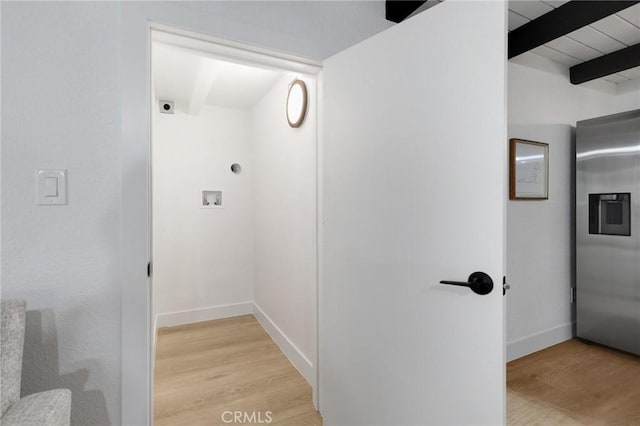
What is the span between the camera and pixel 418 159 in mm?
1248

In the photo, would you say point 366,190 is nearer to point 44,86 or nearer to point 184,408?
point 44,86

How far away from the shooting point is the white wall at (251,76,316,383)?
2.16 metres

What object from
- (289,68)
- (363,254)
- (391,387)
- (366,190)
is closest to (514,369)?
(391,387)

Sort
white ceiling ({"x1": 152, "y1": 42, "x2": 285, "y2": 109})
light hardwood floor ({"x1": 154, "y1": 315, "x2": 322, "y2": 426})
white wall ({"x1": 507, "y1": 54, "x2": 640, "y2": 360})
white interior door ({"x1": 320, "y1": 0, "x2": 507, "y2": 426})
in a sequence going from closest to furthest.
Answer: white interior door ({"x1": 320, "y1": 0, "x2": 507, "y2": 426}) < light hardwood floor ({"x1": 154, "y1": 315, "x2": 322, "y2": 426}) < white ceiling ({"x1": 152, "y1": 42, "x2": 285, "y2": 109}) < white wall ({"x1": 507, "y1": 54, "x2": 640, "y2": 360})

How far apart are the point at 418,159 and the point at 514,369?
2.07 metres

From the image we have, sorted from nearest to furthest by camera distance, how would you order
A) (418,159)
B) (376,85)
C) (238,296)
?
(418,159) < (376,85) < (238,296)

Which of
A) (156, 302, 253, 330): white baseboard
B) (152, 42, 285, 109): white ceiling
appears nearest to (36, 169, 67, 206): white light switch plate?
(152, 42, 285, 109): white ceiling

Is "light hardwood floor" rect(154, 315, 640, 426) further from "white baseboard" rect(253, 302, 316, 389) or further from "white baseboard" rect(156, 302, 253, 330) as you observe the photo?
"white baseboard" rect(156, 302, 253, 330)

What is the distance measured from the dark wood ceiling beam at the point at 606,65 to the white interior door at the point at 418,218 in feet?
7.82

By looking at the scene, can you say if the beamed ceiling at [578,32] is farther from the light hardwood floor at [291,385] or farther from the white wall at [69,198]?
the light hardwood floor at [291,385]

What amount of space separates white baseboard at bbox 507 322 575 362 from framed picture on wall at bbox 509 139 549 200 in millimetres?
1169

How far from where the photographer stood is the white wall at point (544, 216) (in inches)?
96.7

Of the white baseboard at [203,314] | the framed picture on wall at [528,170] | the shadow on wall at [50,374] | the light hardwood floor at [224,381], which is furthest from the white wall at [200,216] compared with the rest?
the framed picture on wall at [528,170]

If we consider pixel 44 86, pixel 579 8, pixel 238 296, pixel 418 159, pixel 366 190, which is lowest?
pixel 238 296
